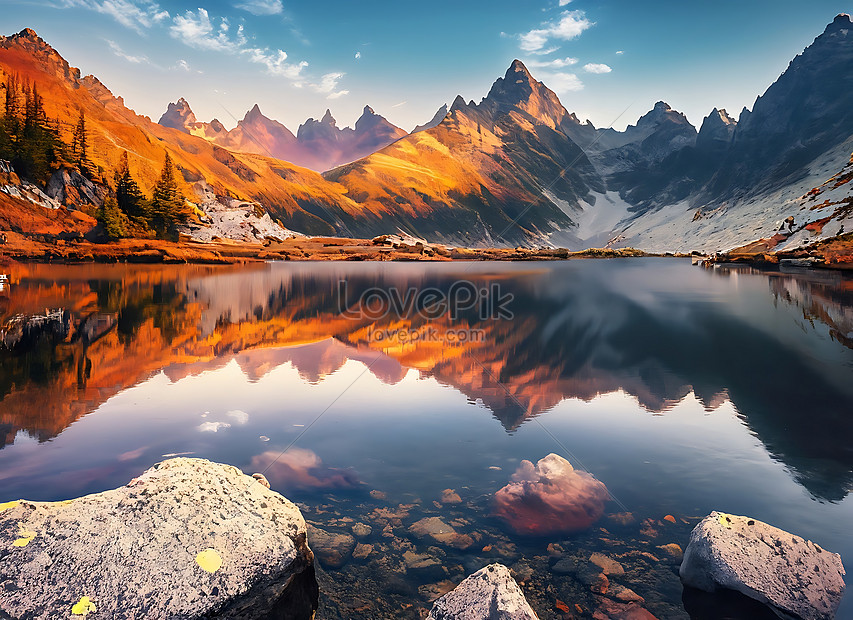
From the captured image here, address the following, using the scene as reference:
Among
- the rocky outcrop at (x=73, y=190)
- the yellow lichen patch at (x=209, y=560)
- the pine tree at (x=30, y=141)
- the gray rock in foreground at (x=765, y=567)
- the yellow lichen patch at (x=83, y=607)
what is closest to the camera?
the yellow lichen patch at (x=83, y=607)

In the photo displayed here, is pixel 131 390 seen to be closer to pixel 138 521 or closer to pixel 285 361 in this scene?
pixel 285 361

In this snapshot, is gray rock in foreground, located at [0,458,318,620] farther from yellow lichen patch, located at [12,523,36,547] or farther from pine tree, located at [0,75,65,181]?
pine tree, located at [0,75,65,181]

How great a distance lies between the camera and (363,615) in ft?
22.5

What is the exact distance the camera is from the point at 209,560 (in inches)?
221

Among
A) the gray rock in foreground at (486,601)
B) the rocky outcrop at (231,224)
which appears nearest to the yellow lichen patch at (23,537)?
the gray rock in foreground at (486,601)

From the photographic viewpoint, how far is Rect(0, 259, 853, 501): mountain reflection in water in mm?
14977

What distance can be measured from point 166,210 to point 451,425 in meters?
111

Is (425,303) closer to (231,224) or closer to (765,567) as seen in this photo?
(765,567)

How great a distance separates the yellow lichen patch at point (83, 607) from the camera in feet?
15.9

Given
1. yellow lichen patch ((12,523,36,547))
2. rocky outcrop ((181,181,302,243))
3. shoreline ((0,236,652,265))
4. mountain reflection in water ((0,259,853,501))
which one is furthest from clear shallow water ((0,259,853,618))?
A: rocky outcrop ((181,181,302,243))

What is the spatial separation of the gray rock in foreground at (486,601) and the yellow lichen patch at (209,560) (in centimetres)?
265

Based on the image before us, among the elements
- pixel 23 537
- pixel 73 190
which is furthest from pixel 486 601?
pixel 73 190

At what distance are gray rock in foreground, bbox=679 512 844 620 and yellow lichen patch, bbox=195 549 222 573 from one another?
6889mm

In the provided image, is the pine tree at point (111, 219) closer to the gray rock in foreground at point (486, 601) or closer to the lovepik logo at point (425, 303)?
the lovepik logo at point (425, 303)
